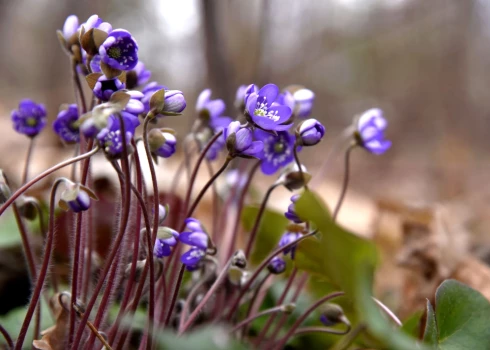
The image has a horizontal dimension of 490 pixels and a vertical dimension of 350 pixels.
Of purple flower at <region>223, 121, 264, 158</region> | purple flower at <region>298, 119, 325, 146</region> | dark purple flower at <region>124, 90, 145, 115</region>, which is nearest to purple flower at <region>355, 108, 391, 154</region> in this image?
purple flower at <region>298, 119, 325, 146</region>

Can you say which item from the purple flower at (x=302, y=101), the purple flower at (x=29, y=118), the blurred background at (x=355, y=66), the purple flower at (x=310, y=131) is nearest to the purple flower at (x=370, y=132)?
the purple flower at (x=302, y=101)

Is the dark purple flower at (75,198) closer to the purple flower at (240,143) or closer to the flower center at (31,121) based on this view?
the purple flower at (240,143)

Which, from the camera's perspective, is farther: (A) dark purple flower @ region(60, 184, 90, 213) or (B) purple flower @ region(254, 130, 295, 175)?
(B) purple flower @ region(254, 130, 295, 175)

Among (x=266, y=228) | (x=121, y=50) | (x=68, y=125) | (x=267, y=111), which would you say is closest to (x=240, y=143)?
(x=267, y=111)

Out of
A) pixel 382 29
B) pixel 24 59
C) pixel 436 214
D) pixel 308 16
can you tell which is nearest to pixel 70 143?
pixel 436 214

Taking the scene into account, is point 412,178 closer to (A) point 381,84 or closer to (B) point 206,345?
(A) point 381,84

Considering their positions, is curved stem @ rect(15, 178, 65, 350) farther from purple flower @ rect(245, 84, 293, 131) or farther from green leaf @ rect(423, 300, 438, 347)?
green leaf @ rect(423, 300, 438, 347)

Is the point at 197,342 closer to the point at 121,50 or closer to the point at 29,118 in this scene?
the point at 121,50
